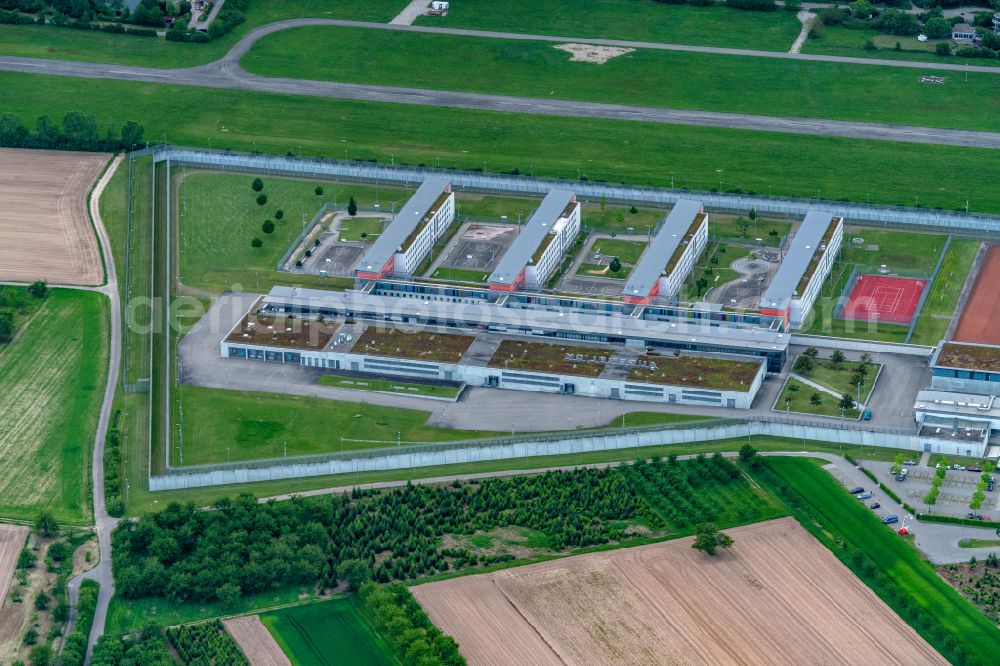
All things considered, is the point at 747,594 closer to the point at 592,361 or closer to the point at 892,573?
the point at 892,573

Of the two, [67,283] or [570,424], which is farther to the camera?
[67,283]

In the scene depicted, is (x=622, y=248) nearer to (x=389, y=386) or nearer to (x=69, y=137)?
(x=389, y=386)

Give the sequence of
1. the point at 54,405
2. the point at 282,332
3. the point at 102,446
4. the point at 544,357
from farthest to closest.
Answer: the point at 282,332
the point at 544,357
the point at 54,405
the point at 102,446

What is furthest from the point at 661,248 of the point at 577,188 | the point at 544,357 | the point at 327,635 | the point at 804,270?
the point at 327,635

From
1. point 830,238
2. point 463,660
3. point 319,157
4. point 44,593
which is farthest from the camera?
point 319,157

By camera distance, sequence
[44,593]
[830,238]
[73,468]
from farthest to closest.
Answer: [830,238] < [73,468] < [44,593]

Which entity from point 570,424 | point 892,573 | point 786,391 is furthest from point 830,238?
point 892,573
